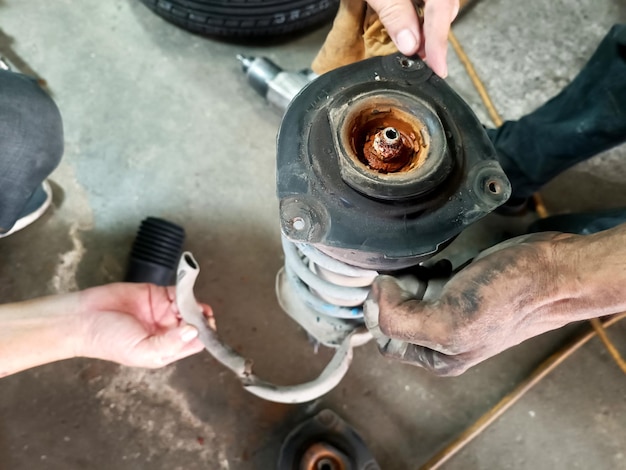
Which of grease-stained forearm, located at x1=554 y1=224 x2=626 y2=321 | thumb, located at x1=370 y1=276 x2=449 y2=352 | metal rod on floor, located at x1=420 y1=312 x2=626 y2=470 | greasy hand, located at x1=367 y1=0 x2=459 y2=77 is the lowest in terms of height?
metal rod on floor, located at x1=420 y1=312 x2=626 y2=470

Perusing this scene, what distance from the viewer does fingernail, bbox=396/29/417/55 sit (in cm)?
63

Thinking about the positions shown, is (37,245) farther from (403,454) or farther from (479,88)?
(479,88)

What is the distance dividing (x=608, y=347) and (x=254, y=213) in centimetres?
82

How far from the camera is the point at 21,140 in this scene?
0.89 metres

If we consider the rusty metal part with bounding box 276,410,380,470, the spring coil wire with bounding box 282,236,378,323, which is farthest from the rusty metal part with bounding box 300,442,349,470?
the spring coil wire with bounding box 282,236,378,323

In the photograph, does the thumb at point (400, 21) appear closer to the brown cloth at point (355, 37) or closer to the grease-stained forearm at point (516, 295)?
the brown cloth at point (355, 37)

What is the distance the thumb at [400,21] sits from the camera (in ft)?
2.10

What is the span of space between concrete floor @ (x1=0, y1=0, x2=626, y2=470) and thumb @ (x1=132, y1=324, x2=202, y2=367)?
22 centimetres

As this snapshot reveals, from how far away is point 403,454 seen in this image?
109 centimetres

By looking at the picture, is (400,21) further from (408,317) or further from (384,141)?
(408,317)

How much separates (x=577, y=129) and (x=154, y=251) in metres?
0.83

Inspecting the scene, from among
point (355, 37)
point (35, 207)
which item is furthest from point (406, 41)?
point (35, 207)

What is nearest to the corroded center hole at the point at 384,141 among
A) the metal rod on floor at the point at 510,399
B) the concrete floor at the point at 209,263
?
the concrete floor at the point at 209,263

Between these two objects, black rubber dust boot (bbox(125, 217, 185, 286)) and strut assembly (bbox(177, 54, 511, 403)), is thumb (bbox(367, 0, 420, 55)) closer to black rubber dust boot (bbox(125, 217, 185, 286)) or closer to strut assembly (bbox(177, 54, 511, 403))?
strut assembly (bbox(177, 54, 511, 403))
